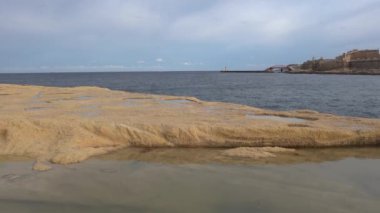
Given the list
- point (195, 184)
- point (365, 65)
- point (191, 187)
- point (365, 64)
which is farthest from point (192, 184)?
point (365, 64)

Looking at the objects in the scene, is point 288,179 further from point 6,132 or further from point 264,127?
point 6,132

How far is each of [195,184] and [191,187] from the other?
253 mm

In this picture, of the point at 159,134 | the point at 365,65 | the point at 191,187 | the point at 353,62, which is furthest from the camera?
the point at 353,62

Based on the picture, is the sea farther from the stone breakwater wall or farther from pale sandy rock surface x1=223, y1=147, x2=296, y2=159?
the stone breakwater wall

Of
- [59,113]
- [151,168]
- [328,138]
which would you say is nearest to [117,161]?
[151,168]

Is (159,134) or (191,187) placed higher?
(159,134)

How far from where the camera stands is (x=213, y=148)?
12.8 meters

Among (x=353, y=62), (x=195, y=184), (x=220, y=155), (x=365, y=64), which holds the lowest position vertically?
(x=195, y=184)

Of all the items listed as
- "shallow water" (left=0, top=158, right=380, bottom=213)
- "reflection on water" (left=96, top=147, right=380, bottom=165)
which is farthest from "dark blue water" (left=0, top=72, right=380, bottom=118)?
"shallow water" (left=0, top=158, right=380, bottom=213)

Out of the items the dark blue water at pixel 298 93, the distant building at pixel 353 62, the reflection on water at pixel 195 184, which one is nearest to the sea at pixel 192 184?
the reflection on water at pixel 195 184

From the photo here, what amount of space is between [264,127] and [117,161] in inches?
193

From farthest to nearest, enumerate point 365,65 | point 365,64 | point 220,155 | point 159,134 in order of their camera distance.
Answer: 1. point 365,64
2. point 365,65
3. point 159,134
4. point 220,155

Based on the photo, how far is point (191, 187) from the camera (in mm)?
9156

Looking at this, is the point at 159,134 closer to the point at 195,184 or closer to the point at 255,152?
the point at 255,152
